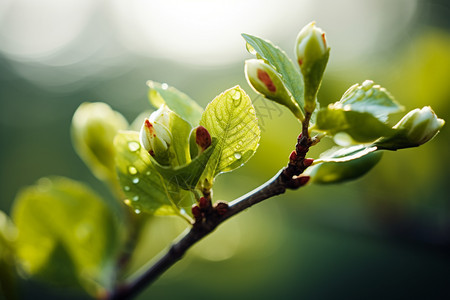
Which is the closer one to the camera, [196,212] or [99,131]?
[196,212]

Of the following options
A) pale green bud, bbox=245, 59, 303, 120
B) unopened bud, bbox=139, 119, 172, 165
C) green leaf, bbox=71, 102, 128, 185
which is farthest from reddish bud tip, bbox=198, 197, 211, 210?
green leaf, bbox=71, 102, 128, 185

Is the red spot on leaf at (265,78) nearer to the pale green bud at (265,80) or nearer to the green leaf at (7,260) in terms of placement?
the pale green bud at (265,80)

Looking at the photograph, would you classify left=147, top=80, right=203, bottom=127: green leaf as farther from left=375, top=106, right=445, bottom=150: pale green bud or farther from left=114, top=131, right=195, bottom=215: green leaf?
left=375, top=106, right=445, bottom=150: pale green bud

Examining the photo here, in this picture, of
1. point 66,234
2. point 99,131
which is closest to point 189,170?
point 99,131

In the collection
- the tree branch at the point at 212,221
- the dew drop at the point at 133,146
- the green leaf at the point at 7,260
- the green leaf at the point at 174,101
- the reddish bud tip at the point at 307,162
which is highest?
the green leaf at the point at 174,101

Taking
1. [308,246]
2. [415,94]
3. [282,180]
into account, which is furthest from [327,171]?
[308,246]

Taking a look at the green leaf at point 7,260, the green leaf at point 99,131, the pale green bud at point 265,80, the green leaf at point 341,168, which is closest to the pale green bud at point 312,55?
the pale green bud at point 265,80

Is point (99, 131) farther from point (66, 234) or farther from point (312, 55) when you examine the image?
point (312, 55)
